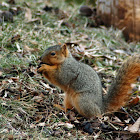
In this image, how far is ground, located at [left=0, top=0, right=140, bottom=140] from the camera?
308cm

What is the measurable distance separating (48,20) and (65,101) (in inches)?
114

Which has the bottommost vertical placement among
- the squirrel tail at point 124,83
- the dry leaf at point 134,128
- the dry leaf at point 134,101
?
the dry leaf at point 134,128

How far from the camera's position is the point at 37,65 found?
4.29 m

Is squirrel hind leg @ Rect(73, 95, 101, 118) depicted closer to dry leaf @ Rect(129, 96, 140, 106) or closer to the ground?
the ground

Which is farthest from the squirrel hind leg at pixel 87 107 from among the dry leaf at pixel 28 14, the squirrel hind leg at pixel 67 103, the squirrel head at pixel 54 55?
the dry leaf at pixel 28 14

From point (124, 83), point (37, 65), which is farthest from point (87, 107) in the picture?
point (37, 65)

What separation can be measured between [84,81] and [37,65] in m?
1.10

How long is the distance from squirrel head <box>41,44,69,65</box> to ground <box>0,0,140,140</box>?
1.83ft

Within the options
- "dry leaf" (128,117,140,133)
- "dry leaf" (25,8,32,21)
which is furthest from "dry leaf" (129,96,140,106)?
"dry leaf" (25,8,32,21)

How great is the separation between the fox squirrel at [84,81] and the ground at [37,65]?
7.0 inches

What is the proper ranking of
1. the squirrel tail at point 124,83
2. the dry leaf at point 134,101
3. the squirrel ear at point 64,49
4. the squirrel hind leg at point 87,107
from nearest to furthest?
the squirrel tail at point 124,83
the squirrel hind leg at point 87,107
the squirrel ear at point 64,49
the dry leaf at point 134,101

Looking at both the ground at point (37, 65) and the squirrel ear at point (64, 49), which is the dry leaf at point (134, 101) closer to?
the ground at point (37, 65)

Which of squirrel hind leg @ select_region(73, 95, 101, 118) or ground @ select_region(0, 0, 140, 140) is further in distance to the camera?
squirrel hind leg @ select_region(73, 95, 101, 118)

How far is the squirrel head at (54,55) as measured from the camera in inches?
135
